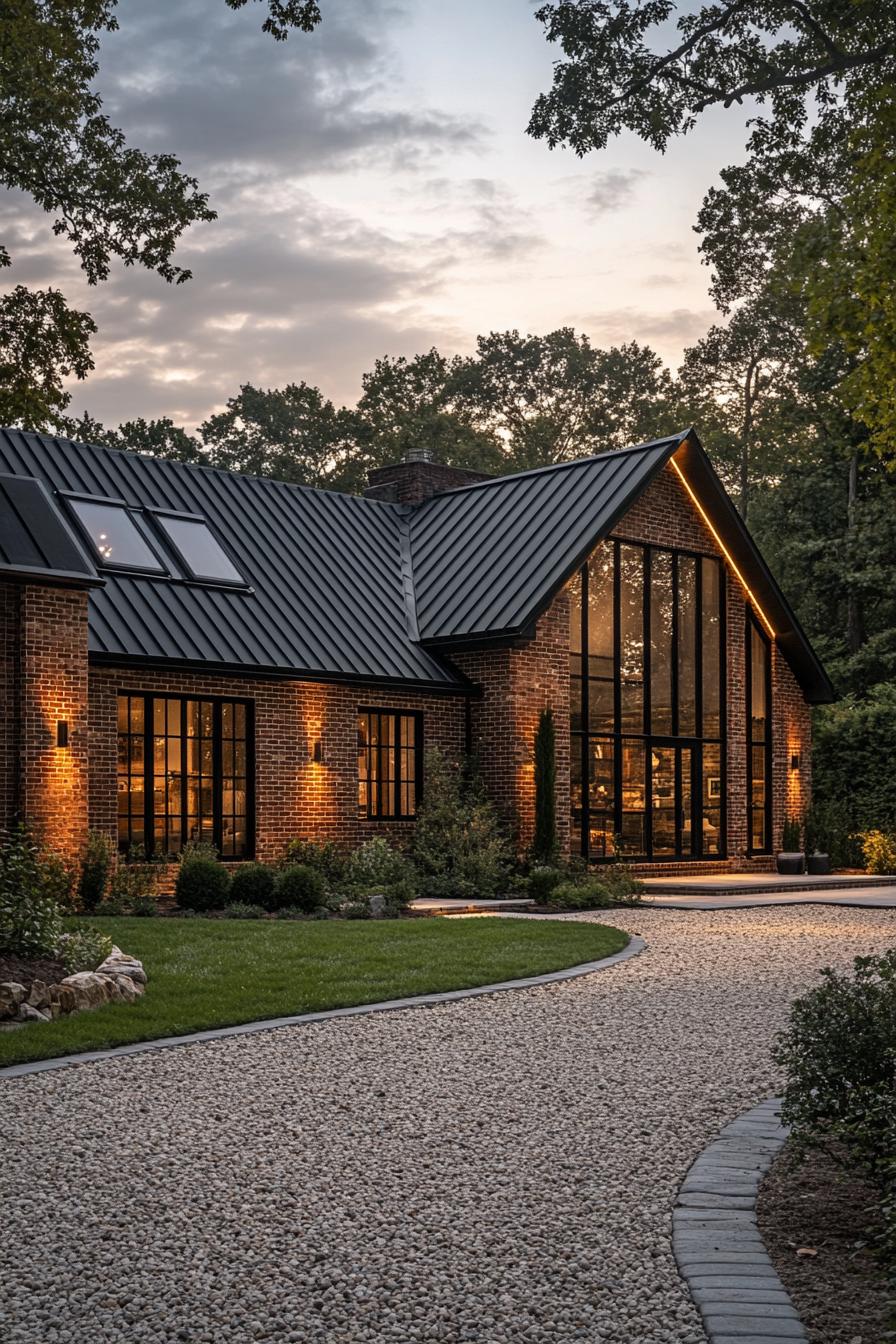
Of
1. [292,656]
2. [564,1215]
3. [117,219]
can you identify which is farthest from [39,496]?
[564,1215]

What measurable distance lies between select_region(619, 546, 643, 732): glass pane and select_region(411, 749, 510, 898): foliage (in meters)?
3.37

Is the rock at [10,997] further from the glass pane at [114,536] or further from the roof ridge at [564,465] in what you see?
the roof ridge at [564,465]

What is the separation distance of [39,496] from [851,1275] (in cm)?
1332

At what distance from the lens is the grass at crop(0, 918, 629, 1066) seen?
8.47 meters

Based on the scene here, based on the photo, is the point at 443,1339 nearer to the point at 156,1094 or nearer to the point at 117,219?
the point at 156,1094

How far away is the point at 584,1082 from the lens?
282 inches

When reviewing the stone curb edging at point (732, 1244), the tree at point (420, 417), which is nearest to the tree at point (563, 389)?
the tree at point (420, 417)

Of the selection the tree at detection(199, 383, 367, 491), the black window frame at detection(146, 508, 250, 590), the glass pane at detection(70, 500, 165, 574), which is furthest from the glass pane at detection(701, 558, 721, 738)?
the tree at detection(199, 383, 367, 491)

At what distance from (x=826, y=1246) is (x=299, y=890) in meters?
11.2

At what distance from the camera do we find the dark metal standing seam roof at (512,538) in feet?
67.6

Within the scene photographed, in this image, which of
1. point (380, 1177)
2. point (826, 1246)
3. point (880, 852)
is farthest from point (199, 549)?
point (826, 1246)

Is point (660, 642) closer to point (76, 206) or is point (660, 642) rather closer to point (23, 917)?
point (76, 206)

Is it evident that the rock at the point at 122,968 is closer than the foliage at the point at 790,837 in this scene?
Yes

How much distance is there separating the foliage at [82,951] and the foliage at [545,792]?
10.1 metres
